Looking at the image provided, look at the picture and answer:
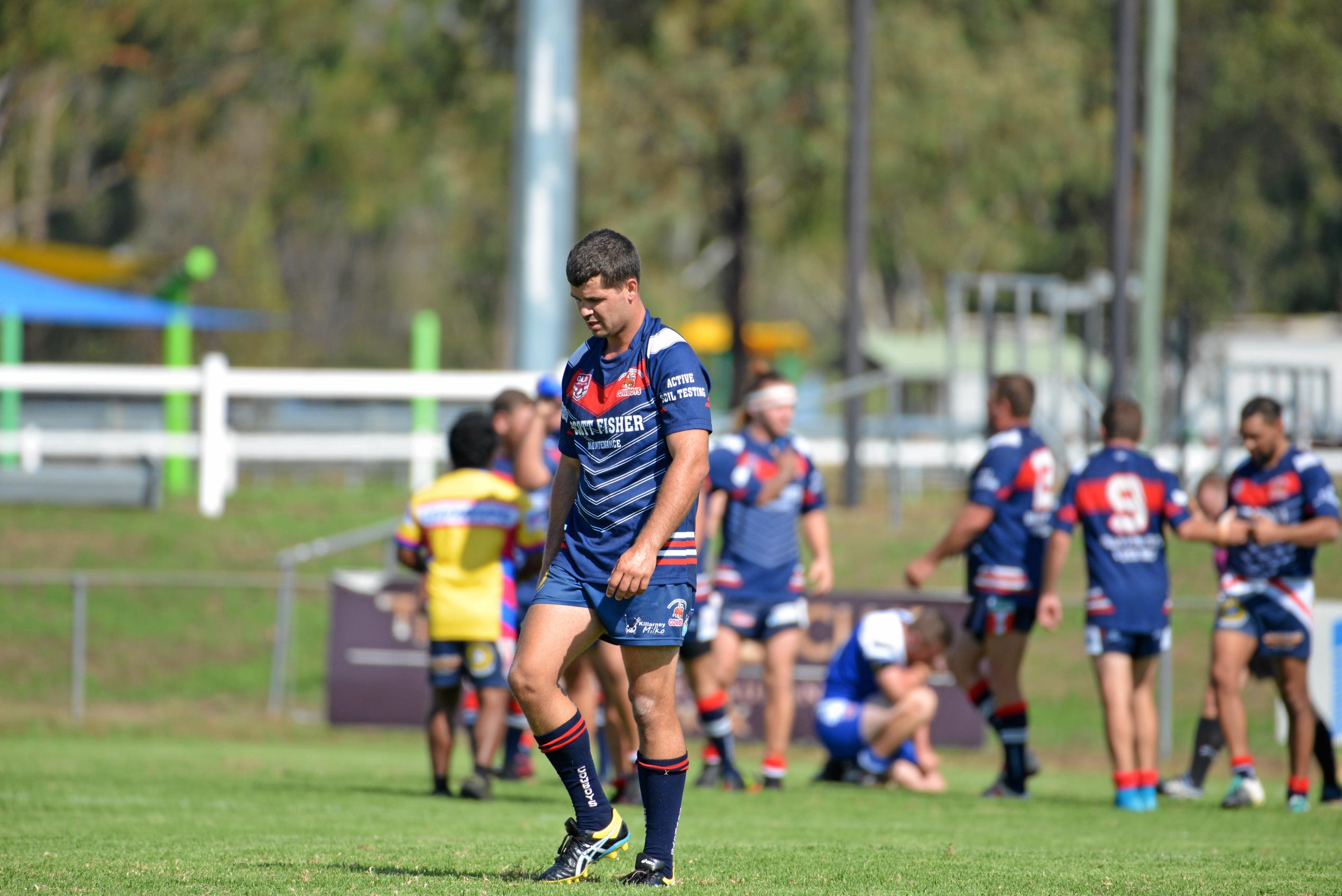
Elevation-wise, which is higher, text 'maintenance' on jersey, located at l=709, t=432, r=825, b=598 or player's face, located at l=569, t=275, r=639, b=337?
player's face, located at l=569, t=275, r=639, b=337

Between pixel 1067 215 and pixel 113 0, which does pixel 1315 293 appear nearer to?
pixel 1067 215

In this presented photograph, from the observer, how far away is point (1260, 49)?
36844 mm

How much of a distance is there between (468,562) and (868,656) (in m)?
2.90

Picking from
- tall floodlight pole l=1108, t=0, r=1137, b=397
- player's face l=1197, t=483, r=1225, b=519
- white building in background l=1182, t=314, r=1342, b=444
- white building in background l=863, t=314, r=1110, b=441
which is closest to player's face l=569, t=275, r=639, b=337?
player's face l=1197, t=483, r=1225, b=519

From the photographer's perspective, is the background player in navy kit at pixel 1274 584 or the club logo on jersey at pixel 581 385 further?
the background player in navy kit at pixel 1274 584

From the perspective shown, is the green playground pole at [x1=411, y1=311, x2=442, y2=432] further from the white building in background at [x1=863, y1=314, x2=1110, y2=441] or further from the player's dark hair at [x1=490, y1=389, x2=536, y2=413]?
the white building in background at [x1=863, y1=314, x2=1110, y2=441]

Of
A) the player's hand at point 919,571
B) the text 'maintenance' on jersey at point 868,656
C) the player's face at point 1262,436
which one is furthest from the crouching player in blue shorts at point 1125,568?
the text 'maintenance' on jersey at point 868,656

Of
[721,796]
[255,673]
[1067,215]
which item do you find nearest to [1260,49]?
[1067,215]

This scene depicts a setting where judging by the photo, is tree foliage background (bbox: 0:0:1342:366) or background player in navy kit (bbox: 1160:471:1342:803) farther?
tree foliage background (bbox: 0:0:1342:366)

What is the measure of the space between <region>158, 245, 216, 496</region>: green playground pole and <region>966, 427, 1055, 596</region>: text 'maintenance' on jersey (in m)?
10.2

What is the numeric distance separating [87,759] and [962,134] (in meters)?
21.4

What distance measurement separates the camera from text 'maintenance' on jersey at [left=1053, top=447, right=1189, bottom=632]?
30.0ft

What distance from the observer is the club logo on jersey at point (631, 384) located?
567 cm

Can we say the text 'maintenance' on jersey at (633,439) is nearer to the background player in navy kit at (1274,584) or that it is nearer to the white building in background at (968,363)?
the background player in navy kit at (1274,584)
